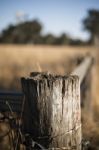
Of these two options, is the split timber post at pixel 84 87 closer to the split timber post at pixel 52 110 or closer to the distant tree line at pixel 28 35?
the split timber post at pixel 52 110

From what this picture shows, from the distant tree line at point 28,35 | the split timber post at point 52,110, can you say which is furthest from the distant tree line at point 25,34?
the split timber post at point 52,110

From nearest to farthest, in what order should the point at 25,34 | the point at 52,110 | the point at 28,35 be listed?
the point at 52,110
the point at 25,34
the point at 28,35

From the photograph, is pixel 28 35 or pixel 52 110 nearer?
pixel 52 110

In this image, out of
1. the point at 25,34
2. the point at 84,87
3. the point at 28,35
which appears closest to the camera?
the point at 84,87

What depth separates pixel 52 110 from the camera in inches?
77.1

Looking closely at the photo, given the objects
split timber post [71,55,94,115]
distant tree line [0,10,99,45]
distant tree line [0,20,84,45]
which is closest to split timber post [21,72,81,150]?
split timber post [71,55,94,115]

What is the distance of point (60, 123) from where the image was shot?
1.99 meters

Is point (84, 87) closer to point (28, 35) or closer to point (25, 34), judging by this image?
point (25, 34)

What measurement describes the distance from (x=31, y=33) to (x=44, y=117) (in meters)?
63.8

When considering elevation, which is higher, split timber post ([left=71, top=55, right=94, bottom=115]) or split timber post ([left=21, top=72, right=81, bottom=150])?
split timber post ([left=21, top=72, right=81, bottom=150])

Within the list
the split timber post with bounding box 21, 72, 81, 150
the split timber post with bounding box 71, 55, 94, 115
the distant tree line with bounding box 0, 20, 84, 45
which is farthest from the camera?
the distant tree line with bounding box 0, 20, 84, 45

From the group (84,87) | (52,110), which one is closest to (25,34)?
(84,87)

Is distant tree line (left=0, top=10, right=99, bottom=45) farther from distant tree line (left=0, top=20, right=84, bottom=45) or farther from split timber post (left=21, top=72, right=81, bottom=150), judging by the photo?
split timber post (left=21, top=72, right=81, bottom=150)

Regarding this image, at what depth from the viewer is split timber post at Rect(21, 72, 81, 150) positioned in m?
1.93
